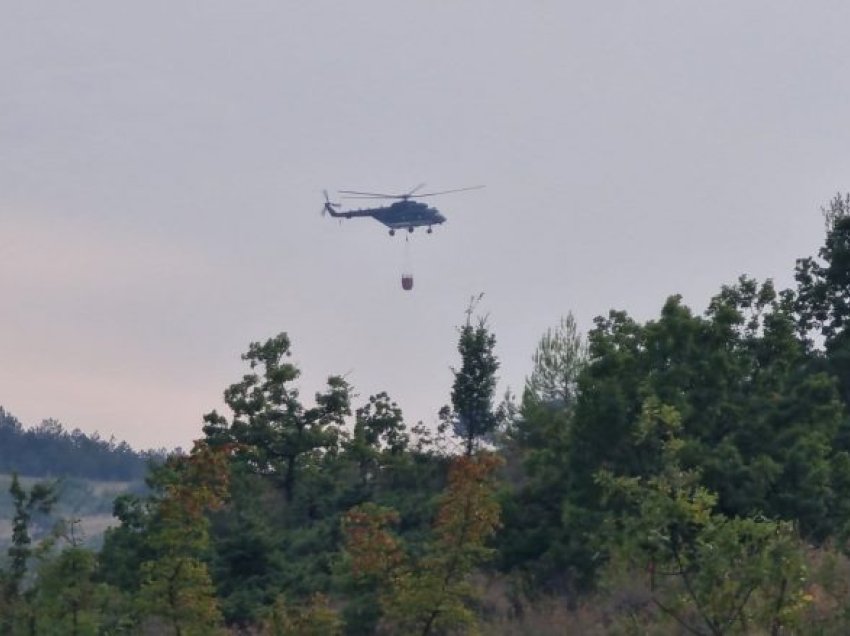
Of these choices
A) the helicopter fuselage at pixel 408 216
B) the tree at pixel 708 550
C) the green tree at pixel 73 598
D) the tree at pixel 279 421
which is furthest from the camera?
the helicopter fuselage at pixel 408 216

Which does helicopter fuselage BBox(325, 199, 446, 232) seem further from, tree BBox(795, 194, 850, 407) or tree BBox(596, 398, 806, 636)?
tree BBox(596, 398, 806, 636)

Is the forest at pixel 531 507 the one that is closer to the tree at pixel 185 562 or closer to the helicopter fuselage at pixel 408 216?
the tree at pixel 185 562

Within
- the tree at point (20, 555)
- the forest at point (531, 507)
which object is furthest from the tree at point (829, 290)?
the tree at point (20, 555)

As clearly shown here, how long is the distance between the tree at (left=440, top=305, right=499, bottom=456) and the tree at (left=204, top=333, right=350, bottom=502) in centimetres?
351

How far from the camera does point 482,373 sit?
55781 millimetres

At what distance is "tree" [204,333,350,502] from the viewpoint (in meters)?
53.1

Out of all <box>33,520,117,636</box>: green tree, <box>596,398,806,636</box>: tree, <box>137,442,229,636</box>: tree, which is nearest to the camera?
<box>596,398,806,636</box>: tree

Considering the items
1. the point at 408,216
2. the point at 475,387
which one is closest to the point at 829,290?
the point at 475,387

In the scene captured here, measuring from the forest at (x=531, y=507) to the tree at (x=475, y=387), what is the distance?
76 millimetres

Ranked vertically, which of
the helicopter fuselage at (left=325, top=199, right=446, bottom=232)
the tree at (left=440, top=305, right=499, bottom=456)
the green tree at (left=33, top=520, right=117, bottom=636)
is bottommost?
the green tree at (left=33, top=520, right=117, bottom=636)

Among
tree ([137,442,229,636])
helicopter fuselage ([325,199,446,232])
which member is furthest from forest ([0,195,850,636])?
helicopter fuselage ([325,199,446,232])

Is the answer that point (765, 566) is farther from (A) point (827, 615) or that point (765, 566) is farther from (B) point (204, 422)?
(B) point (204, 422)

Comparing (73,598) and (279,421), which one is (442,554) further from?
(279,421)

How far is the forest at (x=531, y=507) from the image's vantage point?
930 inches
